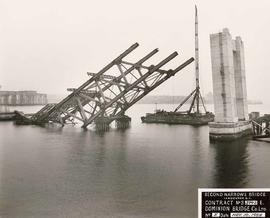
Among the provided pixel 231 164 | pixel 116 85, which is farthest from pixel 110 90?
pixel 231 164

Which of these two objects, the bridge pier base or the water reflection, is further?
the bridge pier base

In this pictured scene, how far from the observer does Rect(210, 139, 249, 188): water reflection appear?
14.0 metres

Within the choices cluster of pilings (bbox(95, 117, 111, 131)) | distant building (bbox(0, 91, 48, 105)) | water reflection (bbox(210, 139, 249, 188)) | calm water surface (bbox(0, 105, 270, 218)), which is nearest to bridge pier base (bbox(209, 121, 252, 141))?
water reflection (bbox(210, 139, 249, 188))

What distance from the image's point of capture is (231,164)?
17.7 metres

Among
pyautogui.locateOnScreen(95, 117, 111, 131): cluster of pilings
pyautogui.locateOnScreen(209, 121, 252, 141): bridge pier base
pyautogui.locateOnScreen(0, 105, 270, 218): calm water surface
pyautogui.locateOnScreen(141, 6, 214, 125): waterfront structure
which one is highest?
pyautogui.locateOnScreen(141, 6, 214, 125): waterfront structure

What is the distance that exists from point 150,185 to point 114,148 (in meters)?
10.8

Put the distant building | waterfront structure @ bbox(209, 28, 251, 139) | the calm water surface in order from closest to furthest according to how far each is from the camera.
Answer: the calm water surface, waterfront structure @ bbox(209, 28, 251, 139), the distant building

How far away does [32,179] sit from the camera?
15.1 m

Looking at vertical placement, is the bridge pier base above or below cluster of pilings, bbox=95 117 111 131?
below

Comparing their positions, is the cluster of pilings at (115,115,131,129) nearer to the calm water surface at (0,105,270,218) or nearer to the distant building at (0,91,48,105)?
the distant building at (0,91,48,105)

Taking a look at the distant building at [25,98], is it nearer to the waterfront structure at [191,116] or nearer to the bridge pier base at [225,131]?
the waterfront structure at [191,116]

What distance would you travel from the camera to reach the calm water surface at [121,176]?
442 inches

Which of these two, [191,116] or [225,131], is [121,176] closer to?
[225,131]

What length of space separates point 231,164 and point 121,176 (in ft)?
22.4
